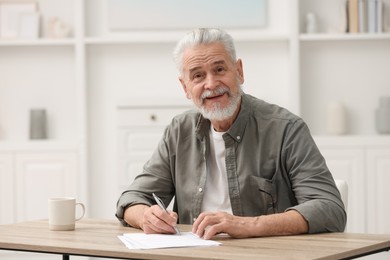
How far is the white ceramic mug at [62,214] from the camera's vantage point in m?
2.48

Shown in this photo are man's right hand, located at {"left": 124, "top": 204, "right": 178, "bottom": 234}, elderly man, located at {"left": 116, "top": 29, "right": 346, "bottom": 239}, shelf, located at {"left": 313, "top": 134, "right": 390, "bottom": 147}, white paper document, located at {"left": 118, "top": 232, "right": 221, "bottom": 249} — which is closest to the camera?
white paper document, located at {"left": 118, "top": 232, "right": 221, "bottom": 249}

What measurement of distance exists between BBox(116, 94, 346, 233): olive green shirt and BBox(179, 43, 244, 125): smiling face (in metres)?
0.08

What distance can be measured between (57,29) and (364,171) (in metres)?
2.27

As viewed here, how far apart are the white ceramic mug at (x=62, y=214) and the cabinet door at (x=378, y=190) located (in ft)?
10.1

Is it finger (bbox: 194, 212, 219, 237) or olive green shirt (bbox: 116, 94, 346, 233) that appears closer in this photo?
finger (bbox: 194, 212, 219, 237)

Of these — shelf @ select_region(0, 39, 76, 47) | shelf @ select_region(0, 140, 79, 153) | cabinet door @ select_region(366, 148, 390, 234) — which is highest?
shelf @ select_region(0, 39, 76, 47)

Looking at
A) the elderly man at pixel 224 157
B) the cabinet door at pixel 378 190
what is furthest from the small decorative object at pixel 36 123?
the elderly man at pixel 224 157

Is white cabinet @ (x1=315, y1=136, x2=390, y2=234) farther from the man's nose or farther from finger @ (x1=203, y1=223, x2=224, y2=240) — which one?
finger @ (x1=203, y1=223, x2=224, y2=240)

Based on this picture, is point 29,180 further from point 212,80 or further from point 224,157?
point 212,80

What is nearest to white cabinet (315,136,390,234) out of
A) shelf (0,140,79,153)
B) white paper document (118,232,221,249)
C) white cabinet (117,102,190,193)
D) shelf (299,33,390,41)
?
shelf (299,33,390,41)

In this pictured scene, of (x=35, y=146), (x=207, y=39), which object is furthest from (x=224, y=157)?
(x=35, y=146)

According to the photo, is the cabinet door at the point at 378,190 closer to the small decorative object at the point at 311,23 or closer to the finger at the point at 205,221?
the small decorative object at the point at 311,23

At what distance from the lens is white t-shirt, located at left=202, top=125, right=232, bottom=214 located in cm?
275

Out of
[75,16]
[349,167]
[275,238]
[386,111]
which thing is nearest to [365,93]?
[386,111]
